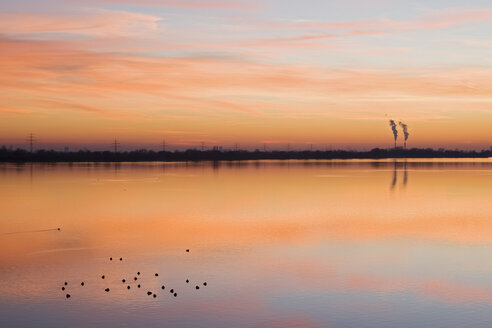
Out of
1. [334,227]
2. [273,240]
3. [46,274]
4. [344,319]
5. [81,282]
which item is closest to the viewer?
[344,319]

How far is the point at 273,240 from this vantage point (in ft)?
83.3

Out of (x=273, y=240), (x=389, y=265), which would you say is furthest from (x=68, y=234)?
(x=389, y=265)

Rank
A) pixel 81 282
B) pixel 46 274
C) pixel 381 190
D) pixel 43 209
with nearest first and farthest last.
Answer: pixel 81 282 → pixel 46 274 → pixel 43 209 → pixel 381 190

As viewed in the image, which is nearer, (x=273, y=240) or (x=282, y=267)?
(x=282, y=267)

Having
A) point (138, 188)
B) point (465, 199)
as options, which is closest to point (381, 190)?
point (465, 199)

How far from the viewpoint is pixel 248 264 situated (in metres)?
20.3

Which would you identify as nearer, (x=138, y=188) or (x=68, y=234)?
(x=68, y=234)

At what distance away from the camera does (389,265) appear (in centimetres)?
2025

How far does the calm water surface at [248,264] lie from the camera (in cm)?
1450

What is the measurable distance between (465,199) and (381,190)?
9.54 m

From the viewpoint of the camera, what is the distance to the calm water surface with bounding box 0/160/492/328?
14.5 meters

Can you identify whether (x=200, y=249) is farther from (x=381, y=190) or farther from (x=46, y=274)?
(x=381, y=190)

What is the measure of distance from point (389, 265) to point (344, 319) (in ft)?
21.9

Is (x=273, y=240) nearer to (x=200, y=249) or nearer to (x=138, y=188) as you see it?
(x=200, y=249)
